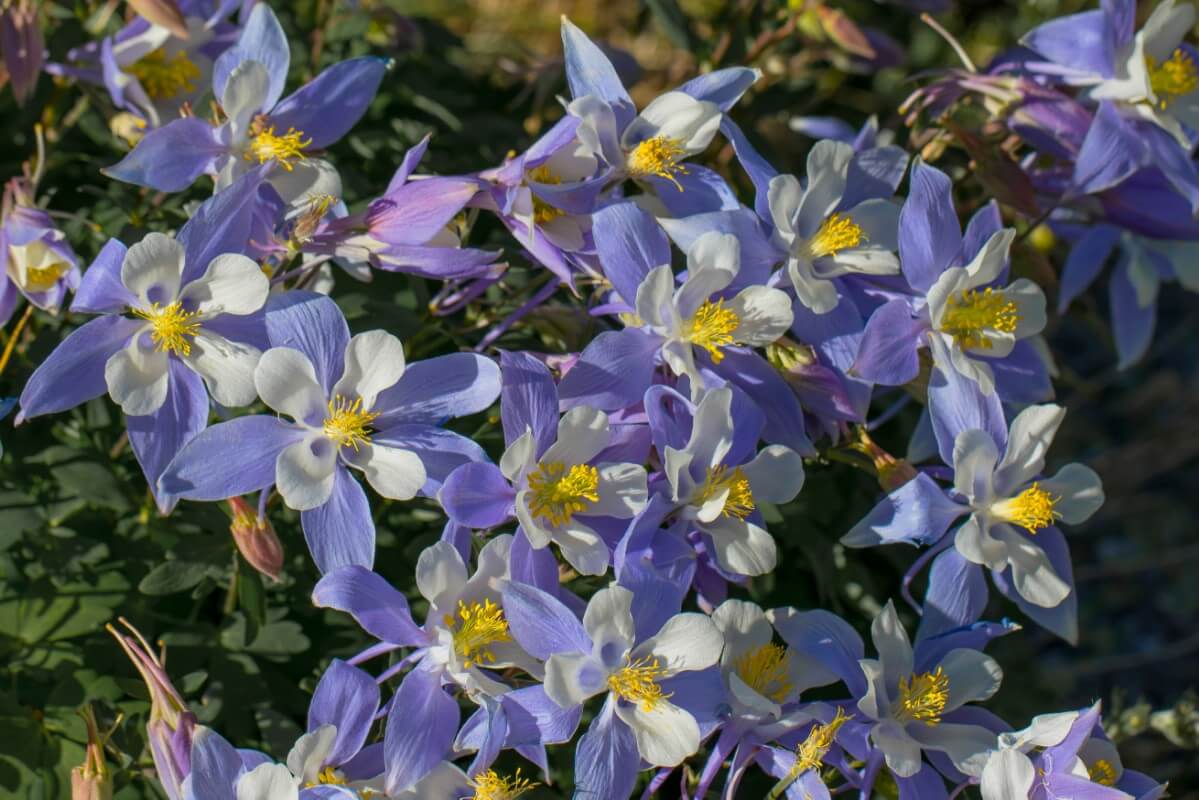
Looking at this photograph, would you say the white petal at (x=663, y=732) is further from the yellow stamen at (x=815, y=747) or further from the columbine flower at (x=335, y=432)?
the columbine flower at (x=335, y=432)

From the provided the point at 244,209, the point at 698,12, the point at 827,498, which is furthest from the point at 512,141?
the point at 698,12

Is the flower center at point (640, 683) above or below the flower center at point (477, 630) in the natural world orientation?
below

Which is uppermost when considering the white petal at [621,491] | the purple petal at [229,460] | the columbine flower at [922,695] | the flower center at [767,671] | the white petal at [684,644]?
the purple petal at [229,460]

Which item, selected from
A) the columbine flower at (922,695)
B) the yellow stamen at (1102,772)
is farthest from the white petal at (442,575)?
the yellow stamen at (1102,772)

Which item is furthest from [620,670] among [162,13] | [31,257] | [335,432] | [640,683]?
[162,13]

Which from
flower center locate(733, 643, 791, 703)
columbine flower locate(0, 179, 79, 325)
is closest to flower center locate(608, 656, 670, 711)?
flower center locate(733, 643, 791, 703)
